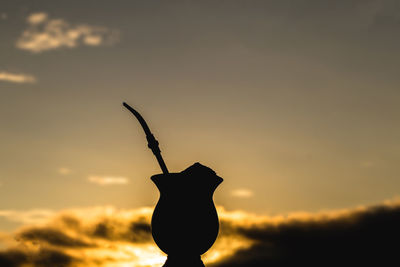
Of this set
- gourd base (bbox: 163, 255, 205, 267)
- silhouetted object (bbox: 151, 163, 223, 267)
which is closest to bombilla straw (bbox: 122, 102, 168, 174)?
silhouetted object (bbox: 151, 163, 223, 267)

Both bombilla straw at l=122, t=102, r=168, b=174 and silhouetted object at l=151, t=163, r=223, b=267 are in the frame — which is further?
bombilla straw at l=122, t=102, r=168, b=174

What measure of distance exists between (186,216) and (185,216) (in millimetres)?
14

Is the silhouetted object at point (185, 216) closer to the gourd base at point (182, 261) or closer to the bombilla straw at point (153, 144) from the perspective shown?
the gourd base at point (182, 261)

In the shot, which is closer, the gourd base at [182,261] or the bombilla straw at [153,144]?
the gourd base at [182,261]

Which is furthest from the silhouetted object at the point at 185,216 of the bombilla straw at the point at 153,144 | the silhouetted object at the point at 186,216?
the bombilla straw at the point at 153,144

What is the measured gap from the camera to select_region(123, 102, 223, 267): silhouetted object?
8320mm

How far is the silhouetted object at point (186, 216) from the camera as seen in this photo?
8320 mm

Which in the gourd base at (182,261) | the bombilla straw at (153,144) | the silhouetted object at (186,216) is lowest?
the gourd base at (182,261)

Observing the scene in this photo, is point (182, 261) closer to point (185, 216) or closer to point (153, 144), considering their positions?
point (185, 216)

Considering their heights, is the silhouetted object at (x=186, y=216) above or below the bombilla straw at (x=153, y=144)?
below

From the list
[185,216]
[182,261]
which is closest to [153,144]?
[185,216]

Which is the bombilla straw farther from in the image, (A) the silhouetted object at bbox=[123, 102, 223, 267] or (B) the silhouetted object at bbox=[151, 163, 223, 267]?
(B) the silhouetted object at bbox=[151, 163, 223, 267]

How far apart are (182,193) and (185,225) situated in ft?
1.46

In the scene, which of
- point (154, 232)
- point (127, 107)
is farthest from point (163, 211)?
point (127, 107)
